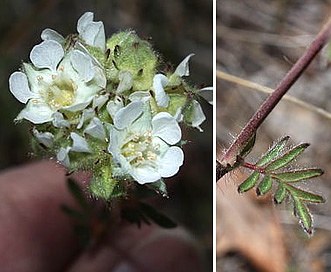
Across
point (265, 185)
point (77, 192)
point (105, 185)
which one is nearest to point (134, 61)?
point (105, 185)

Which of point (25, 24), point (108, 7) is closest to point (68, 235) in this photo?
point (25, 24)

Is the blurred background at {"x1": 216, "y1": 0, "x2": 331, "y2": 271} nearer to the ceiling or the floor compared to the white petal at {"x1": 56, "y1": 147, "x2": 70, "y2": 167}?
nearer to the ceiling

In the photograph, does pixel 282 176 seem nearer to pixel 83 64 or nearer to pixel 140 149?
pixel 140 149

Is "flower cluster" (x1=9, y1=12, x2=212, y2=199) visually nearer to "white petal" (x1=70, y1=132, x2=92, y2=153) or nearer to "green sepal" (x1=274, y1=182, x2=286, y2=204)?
"white petal" (x1=70, y1=132, x2=92, y2=153)

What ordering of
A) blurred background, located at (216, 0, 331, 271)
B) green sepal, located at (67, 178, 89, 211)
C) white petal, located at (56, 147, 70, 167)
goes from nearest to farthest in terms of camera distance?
white petal, located at (56, 147, 70, 167) < green sepal, located at (67, 178, 89, 211) < blurred background, located at (216, 0, 331, 271)

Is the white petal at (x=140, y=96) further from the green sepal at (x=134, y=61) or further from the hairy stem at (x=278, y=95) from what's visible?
the hairy stem at (x=278, y=95)

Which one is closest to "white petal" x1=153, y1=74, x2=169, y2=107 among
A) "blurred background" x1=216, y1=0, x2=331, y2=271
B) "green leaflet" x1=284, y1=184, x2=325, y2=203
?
"green leaflet" x1=284, y1=184, x2=325, y2=203
